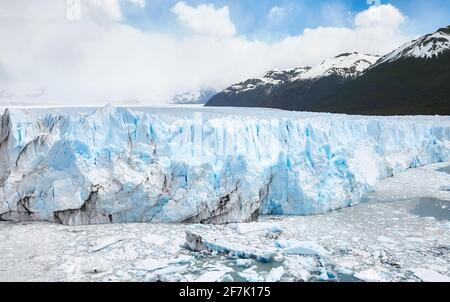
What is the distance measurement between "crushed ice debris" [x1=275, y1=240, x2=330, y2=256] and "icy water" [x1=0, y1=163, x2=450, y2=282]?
0.01 metres

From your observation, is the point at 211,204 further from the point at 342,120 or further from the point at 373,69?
the point at 373,69

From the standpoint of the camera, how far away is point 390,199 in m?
8.14

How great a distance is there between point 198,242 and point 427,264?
309 centimetres

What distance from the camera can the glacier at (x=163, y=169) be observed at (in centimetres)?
667

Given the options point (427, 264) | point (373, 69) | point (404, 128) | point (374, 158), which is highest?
point (373, 69)

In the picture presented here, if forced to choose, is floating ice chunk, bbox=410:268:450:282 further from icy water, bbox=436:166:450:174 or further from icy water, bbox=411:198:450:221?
icy water, bbox=436:166:450:174

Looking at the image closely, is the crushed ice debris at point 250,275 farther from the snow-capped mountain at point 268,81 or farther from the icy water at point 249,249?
the snow-capped mountain at point 268,81

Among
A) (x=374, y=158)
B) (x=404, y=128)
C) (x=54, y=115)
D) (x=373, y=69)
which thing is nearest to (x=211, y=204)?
(x=54, y=115)

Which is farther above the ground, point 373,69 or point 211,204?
point 373,69

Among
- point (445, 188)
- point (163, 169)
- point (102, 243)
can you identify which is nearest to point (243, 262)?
point (102, 243)

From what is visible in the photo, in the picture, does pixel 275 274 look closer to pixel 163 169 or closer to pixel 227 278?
pixel 227 278

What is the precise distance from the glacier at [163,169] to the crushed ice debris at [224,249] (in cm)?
127

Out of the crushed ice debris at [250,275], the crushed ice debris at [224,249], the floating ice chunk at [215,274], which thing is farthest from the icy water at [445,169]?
the floating ice chunk at [215,274]
